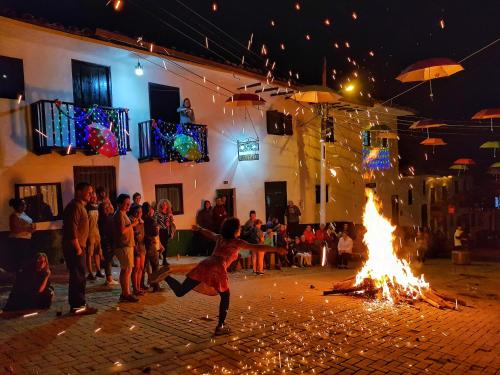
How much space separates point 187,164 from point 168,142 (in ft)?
5.45

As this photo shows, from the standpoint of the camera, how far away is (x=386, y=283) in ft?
28.9

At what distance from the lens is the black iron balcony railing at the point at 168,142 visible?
44.9 ft

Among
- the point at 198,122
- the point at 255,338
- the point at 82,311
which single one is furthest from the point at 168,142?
the point at 255,338

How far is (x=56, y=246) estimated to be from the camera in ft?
36.9

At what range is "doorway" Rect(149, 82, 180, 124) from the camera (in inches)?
568

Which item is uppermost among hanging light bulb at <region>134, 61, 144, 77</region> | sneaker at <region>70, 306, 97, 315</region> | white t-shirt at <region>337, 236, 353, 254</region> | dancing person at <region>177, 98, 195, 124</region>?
hanging light bulb at <region>134, 61, 144, 77</region>

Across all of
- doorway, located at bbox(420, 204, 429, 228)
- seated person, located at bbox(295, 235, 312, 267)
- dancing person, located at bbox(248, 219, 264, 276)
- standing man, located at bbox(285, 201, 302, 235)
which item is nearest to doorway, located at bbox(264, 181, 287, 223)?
standing man, located at bbox(285, 201, 302, 235)

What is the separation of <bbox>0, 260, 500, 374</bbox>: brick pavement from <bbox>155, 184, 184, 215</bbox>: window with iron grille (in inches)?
241

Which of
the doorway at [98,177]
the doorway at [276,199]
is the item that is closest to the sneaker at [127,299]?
the doorway at [98,177]

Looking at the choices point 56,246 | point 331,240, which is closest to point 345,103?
point 331,240

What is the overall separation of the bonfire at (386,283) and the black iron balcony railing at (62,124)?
7.93 m

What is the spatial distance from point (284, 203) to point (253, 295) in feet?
37.7

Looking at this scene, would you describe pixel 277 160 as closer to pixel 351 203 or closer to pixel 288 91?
pixel 288 91

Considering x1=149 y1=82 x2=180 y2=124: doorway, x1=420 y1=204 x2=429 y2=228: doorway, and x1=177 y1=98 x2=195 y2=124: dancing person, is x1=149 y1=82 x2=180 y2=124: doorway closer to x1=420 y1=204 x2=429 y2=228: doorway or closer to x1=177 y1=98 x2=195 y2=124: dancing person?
x1=177 y1=98 x2=195 y2=124: dancing person
